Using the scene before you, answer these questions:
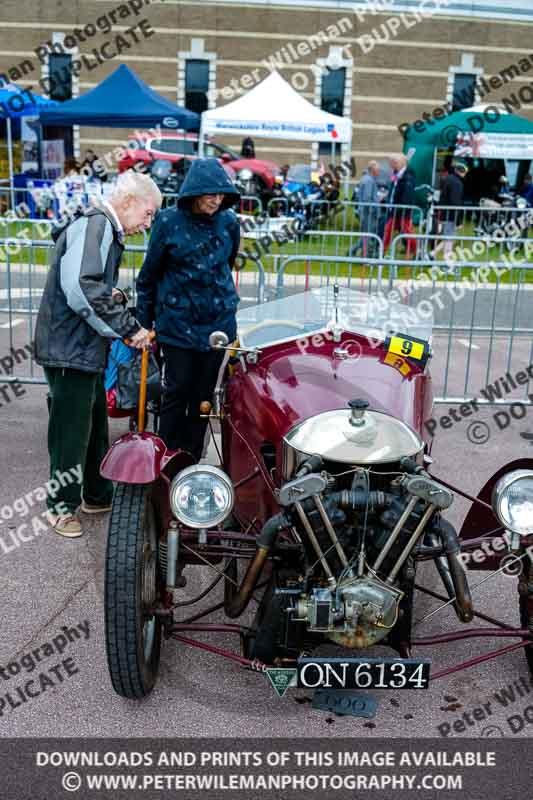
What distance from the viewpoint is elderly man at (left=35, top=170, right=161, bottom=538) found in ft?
13.4

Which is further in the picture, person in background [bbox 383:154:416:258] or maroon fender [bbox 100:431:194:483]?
person in background [bbox 383:154:416:258]

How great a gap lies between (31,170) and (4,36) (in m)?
10.8

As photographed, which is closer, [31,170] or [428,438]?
[428,438]

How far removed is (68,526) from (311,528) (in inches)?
83.1

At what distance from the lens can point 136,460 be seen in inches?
128

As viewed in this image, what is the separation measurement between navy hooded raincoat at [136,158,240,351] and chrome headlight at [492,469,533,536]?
A: 79.1 inches

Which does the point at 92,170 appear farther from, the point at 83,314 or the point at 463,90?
the point at 463,90

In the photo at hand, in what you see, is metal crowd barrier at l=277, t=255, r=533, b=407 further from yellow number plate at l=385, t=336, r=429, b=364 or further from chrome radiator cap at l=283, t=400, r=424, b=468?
chrome radiator cap at l=283, t=400, r=424, b=468

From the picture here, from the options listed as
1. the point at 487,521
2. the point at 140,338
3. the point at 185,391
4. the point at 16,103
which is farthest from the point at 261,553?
the point at 16,103

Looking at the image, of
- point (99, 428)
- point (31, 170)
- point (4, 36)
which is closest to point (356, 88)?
point (4, 36)

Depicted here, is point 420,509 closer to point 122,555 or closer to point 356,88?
point 122,555

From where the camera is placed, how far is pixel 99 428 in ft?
15.7

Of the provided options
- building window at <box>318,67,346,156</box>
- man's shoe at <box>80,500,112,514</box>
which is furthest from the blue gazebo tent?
building window at <box>318,67,346,156</box>

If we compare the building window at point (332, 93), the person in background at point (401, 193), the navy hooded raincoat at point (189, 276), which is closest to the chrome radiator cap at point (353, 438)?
the navy hooded raincoat at point (189, 276)
